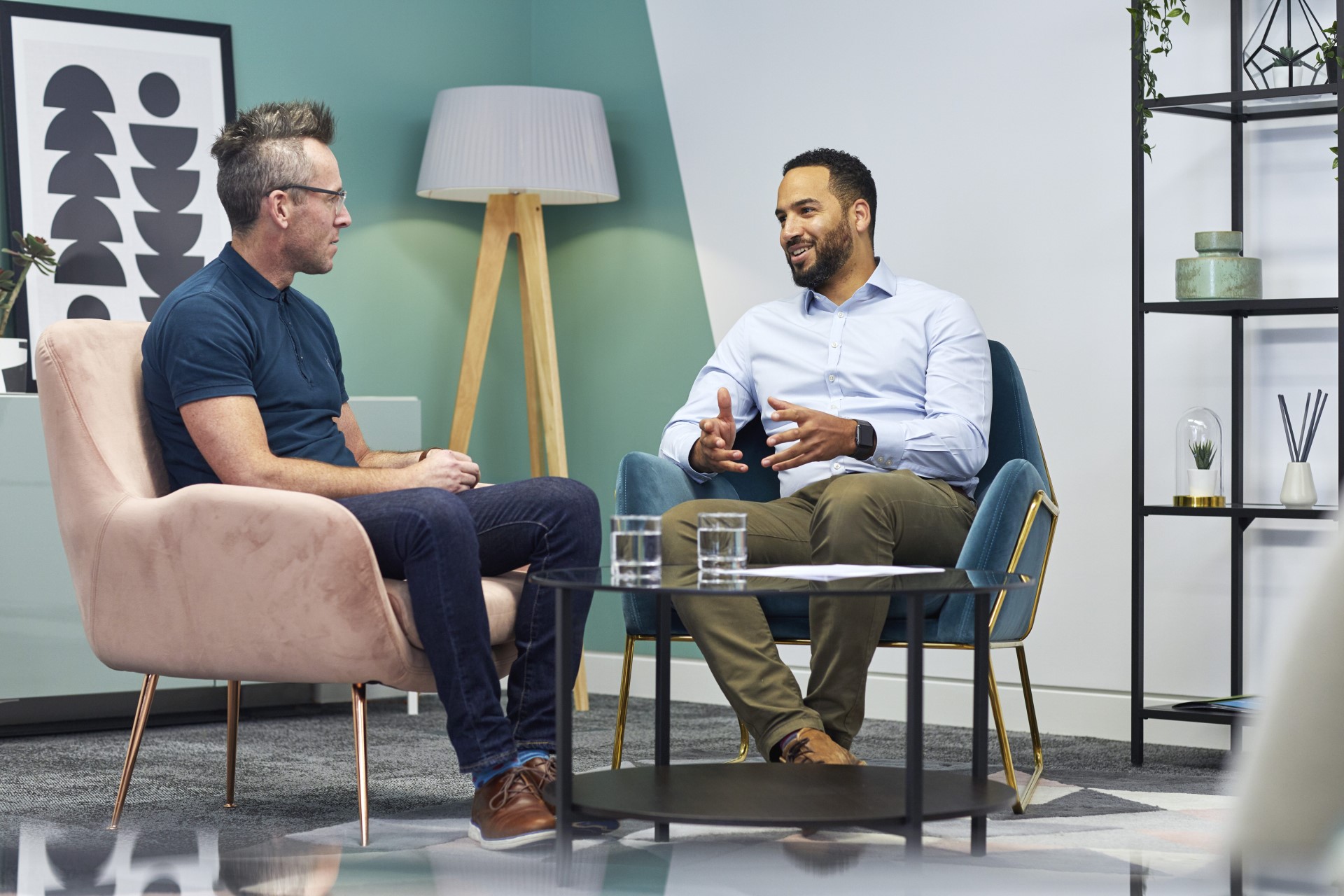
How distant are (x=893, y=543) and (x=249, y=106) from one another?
240 cm

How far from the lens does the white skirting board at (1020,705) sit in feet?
12.2

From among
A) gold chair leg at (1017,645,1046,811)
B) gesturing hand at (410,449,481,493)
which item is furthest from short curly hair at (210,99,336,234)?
gold chair leg at (1017,645,1046,811)

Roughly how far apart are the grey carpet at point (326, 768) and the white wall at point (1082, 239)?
307 millimetres

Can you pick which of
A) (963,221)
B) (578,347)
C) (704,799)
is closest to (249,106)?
(578,347)

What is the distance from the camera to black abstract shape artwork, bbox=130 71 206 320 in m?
4.21

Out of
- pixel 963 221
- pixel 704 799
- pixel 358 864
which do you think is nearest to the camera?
pixel 704 799

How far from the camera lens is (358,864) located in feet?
7.84

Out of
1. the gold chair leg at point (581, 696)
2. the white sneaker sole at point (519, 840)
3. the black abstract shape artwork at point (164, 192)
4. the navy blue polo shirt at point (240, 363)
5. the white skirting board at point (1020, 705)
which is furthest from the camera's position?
the gold chair leg at point (581, 696)

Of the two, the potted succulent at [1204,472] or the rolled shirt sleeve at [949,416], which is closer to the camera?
the rolled shirt sleeve at [949,416]

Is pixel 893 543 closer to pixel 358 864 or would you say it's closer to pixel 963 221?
pixel 358 864

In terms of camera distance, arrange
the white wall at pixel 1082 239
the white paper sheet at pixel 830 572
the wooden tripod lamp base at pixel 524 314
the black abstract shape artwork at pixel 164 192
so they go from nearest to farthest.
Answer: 1. the white paper sheet at pixel 830 572
2. the white wall at pixel 1082 239
3. the black abstract shape artwork at pixel 164 192
4. the wooden tripod lamp base at pixel 524 314

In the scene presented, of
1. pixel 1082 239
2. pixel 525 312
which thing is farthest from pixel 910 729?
pixel 525 312

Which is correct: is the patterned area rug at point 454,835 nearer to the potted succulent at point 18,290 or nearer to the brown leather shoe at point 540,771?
the brown leather shoe at point 540,771

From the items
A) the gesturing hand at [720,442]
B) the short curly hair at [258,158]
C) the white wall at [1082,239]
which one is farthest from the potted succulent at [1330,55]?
the short curly hair at [258,158]
